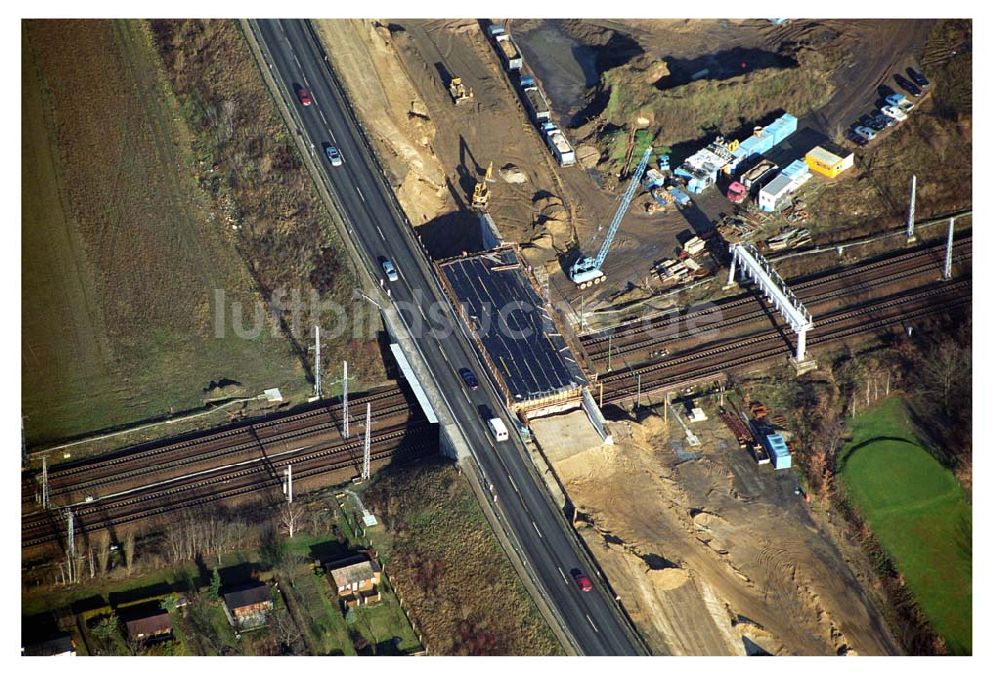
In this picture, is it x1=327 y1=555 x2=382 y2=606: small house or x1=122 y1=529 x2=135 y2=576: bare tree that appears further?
x1=122 y1=529 x2=135 y2=576: bare tree

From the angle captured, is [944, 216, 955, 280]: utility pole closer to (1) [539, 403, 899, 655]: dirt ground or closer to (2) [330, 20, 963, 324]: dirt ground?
(2) [330, 20, 963, 324]: dirt ground

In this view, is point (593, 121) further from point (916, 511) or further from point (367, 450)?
point (916, 511)

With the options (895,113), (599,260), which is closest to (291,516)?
(599,260)

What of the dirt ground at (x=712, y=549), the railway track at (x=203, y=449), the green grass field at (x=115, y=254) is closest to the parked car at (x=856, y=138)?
the dirt ground at (x=712, y=549)

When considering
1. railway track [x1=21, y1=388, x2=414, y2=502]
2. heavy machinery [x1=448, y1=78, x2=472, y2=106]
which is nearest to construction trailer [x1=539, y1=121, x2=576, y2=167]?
heavy machinery [x1=448, y1=78, x2=472, y2=106]

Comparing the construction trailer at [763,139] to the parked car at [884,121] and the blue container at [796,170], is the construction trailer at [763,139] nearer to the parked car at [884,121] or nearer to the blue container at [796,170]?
the blue container at [796,170]

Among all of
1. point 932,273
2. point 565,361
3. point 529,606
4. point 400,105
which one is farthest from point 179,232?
point 932,273
